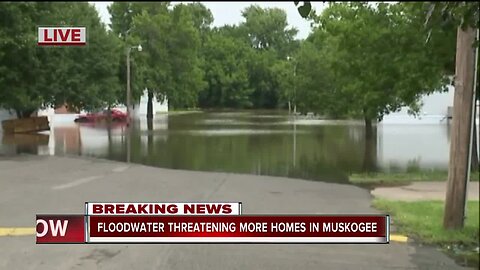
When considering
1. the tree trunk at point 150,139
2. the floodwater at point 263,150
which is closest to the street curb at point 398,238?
the floodwater at point 263,150

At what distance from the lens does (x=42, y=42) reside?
3135mm

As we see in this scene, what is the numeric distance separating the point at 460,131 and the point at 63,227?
387 centimetres

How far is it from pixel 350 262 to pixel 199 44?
1964 millimetres

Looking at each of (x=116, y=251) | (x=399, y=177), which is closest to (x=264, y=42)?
(x=116, y=251)

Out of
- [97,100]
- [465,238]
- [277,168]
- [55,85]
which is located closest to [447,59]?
[277,168]

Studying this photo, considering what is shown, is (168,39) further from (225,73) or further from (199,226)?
(199,226)

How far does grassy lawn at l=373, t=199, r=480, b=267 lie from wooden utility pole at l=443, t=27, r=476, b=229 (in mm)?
190

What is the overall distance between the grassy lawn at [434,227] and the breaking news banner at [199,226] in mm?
2081

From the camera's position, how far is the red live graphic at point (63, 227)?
3043 millimetres

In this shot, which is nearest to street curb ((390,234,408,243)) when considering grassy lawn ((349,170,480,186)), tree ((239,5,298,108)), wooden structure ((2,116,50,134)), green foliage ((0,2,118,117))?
tree ((239,5,298,108))

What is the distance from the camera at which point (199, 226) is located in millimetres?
3025

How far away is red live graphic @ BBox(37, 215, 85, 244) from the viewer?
9.98ft

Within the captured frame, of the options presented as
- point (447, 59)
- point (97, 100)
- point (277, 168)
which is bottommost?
point (277, 168)

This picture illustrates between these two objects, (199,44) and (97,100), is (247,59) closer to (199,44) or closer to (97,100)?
(199,44)
